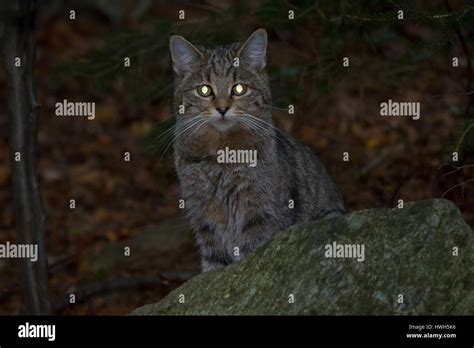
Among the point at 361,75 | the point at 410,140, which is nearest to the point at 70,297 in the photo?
the point at 361,75

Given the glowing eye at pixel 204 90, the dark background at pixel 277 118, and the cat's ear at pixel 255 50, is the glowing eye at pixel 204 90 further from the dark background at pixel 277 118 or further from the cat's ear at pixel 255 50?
the dark background at pixel 277 118

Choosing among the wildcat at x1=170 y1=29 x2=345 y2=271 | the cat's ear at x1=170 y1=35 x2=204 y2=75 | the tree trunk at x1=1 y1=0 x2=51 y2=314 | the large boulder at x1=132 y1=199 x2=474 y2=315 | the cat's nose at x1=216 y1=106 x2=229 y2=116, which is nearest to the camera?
the large boulder at x1=132 y1=199 x2=474 y2=315

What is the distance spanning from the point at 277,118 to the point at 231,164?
4.64 meters

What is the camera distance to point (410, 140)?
→ 33.2 ft

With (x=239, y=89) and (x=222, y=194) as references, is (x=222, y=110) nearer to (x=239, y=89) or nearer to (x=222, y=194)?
(x=239, y=89)

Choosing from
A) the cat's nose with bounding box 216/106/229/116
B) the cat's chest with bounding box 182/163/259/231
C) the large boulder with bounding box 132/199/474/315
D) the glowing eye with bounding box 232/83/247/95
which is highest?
the glowing eye with bounding box 232/83/247/95

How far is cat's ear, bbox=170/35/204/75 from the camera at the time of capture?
6.31m

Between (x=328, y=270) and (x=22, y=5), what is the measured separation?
9.54 feet

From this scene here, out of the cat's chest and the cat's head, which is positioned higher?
the cat's head

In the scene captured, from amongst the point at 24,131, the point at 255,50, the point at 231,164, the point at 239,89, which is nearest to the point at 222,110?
the point at 239,89

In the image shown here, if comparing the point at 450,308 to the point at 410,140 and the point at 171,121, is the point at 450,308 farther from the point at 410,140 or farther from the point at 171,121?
the point at 410,140

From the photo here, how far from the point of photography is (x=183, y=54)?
251 inches

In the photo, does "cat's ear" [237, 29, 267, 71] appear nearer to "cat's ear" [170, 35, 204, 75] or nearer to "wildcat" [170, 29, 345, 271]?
"wildcat" [170, 29, 345, 271]

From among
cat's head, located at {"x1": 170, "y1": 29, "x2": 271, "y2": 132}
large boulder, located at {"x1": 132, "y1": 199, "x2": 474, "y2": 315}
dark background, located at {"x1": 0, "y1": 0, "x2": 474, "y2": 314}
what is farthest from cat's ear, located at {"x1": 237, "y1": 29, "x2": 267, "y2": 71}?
large boulder, located at {"x1": 132, "y1": 199, "x2": 474, "y2": 315}
